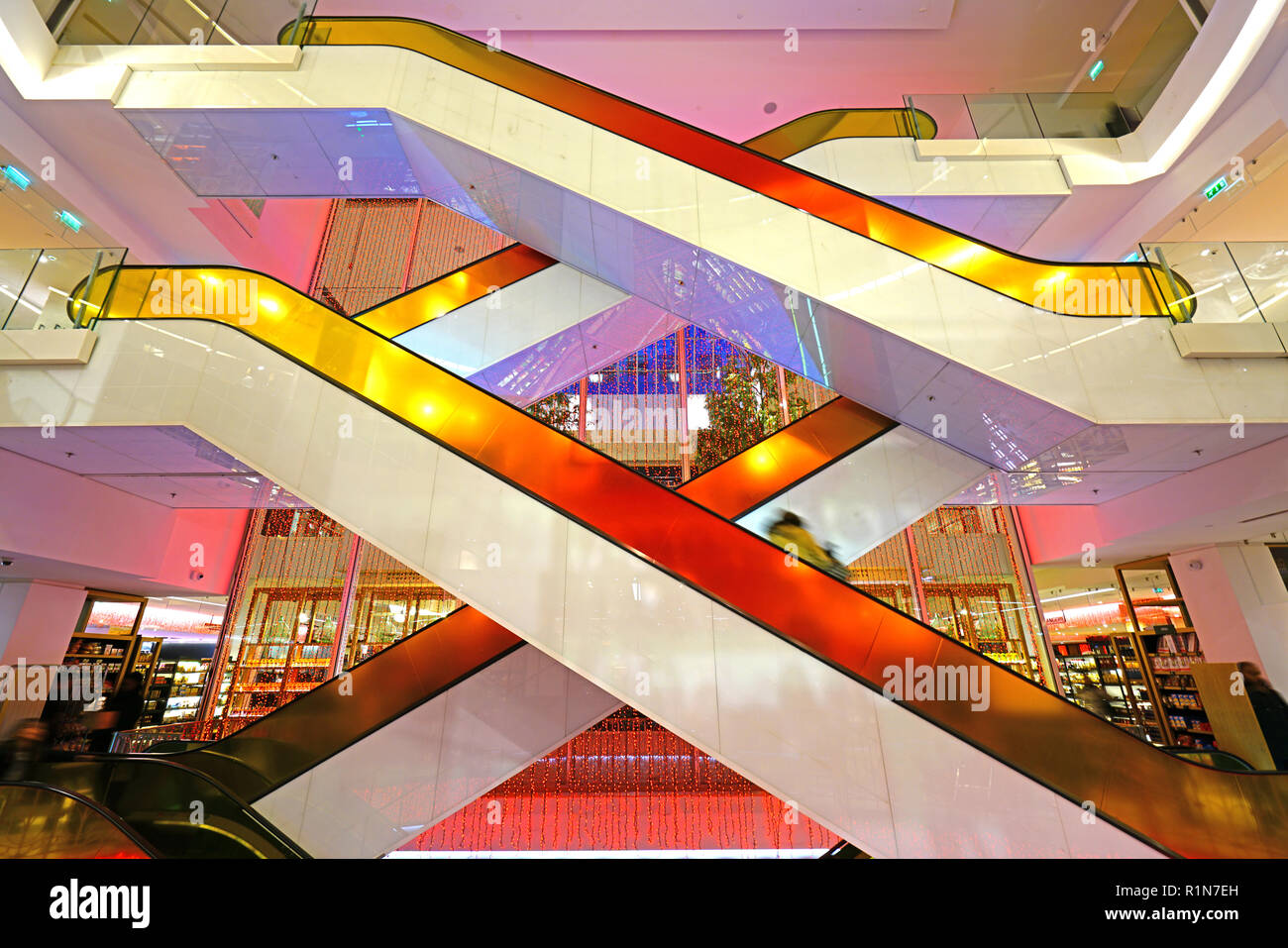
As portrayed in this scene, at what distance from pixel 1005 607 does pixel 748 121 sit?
1048 centimetres

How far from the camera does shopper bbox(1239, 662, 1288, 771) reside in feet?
23.8

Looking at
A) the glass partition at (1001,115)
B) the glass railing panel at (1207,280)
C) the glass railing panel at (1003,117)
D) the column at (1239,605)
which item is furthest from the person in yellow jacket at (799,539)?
the column at (1239,605)

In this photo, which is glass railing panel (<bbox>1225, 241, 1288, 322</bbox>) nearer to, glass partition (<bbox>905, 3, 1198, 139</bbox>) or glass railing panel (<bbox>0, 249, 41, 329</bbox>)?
glass partition (<bbox>905, 3, 1198, 139</bbox>)

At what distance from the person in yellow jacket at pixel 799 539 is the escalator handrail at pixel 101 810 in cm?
508

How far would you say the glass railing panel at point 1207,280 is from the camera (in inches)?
198

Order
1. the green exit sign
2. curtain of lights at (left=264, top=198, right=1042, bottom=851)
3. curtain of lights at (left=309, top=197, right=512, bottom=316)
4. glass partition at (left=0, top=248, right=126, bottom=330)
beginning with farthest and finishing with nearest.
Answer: curtain of lights at (left=309, top=197, right=512, bottom=316) → curtain of lights at (left=264, top=198, right=1042, bottom=851) → the green exit sign → glass partition at (left=0, top=248, right=126, bottom=330)

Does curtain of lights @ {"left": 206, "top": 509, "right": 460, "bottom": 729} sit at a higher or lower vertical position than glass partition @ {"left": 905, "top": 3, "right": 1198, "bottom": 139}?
lower

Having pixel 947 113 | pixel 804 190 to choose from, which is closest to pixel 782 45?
pixel 947 113

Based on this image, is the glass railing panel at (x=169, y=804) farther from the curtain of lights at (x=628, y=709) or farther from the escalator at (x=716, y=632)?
the curtain of lights at (x=628, y=709)

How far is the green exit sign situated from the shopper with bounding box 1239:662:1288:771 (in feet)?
20.5

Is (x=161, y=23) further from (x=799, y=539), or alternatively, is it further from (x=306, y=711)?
(x=799, y=539)

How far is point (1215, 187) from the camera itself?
7.00 metres

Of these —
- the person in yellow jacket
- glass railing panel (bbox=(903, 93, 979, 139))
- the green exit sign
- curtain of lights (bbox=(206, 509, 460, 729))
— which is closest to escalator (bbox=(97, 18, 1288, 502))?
the person in yellow jacket

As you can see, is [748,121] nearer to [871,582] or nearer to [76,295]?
[871,582]
